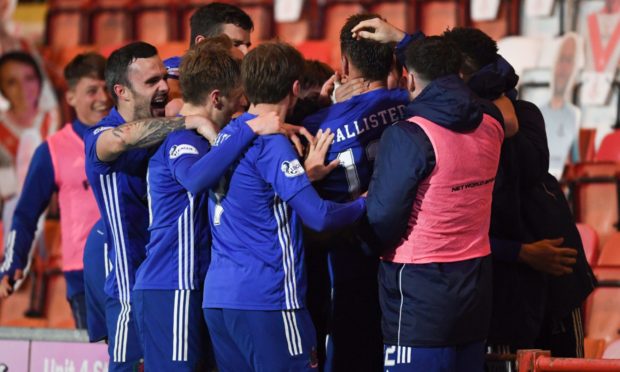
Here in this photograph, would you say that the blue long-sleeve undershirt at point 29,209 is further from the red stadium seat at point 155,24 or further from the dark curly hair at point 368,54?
the red stadium seat at point 155,24

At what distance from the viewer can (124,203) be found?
4.85 m

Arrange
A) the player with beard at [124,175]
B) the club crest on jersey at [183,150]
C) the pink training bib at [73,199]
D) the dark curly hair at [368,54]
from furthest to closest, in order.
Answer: the pink training bib at [73,199] → the player with beard at [124,175] → the dark curly hair at [368,54] → the club crest on jersey at [183,150]

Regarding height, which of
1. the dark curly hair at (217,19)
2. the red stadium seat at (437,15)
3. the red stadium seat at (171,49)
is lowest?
the dark curly hair at (217,19)

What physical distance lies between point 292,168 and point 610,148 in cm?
467

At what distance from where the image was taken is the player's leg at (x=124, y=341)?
4.81 metres

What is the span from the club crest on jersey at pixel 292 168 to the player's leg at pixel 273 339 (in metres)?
0.52

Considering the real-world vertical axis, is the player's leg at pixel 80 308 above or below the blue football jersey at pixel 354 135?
below

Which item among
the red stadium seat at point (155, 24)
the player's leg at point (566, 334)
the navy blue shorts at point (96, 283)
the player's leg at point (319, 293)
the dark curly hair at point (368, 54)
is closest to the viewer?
the dark curly hair at point (368, 54)

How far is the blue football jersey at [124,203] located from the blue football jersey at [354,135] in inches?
31.8

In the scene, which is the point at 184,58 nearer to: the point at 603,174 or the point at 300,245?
the point at 300,245

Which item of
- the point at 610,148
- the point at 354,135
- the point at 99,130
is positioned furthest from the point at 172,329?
the point at 610,148

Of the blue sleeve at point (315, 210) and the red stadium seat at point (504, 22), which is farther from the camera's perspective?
the red stadium seat at point (504, 22)

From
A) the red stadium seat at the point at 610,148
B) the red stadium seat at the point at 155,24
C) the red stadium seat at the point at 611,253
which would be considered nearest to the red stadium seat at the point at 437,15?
the red stadium seat at the point at 610,148

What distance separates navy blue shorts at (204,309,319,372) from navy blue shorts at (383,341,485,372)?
0.98 feet
